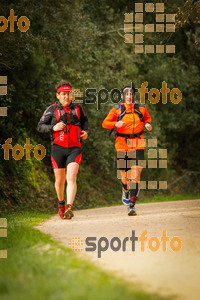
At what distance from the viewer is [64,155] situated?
10211mm

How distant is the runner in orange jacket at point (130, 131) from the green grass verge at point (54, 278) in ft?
14.6

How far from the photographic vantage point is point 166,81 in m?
28.8

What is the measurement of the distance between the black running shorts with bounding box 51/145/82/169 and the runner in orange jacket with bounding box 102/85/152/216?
1.22 metres

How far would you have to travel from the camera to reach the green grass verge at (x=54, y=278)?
4270 mm

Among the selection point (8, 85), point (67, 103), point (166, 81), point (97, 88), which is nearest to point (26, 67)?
point (8, 85)

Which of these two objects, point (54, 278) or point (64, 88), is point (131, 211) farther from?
point (54, 278)

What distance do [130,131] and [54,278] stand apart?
21.4 ft

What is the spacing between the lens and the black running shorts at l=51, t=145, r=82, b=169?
399 inches

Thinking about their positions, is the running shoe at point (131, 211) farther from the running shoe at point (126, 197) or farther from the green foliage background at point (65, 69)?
the green foliage background at point (65, 69)

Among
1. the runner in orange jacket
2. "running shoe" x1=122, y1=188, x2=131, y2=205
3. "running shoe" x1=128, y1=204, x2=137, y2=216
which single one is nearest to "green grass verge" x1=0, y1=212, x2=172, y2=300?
"running shoe" x1=128, y1=204, x2=137, y2=216

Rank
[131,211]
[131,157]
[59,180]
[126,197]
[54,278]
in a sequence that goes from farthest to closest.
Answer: [126,197]
[131,157]
[131,211]
[59,180]
[54,278]

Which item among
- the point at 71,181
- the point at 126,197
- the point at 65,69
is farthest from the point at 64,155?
the point at 65,69

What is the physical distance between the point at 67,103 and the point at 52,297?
612cm

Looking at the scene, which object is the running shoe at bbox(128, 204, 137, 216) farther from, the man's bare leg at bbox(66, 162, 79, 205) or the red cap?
the red cap
